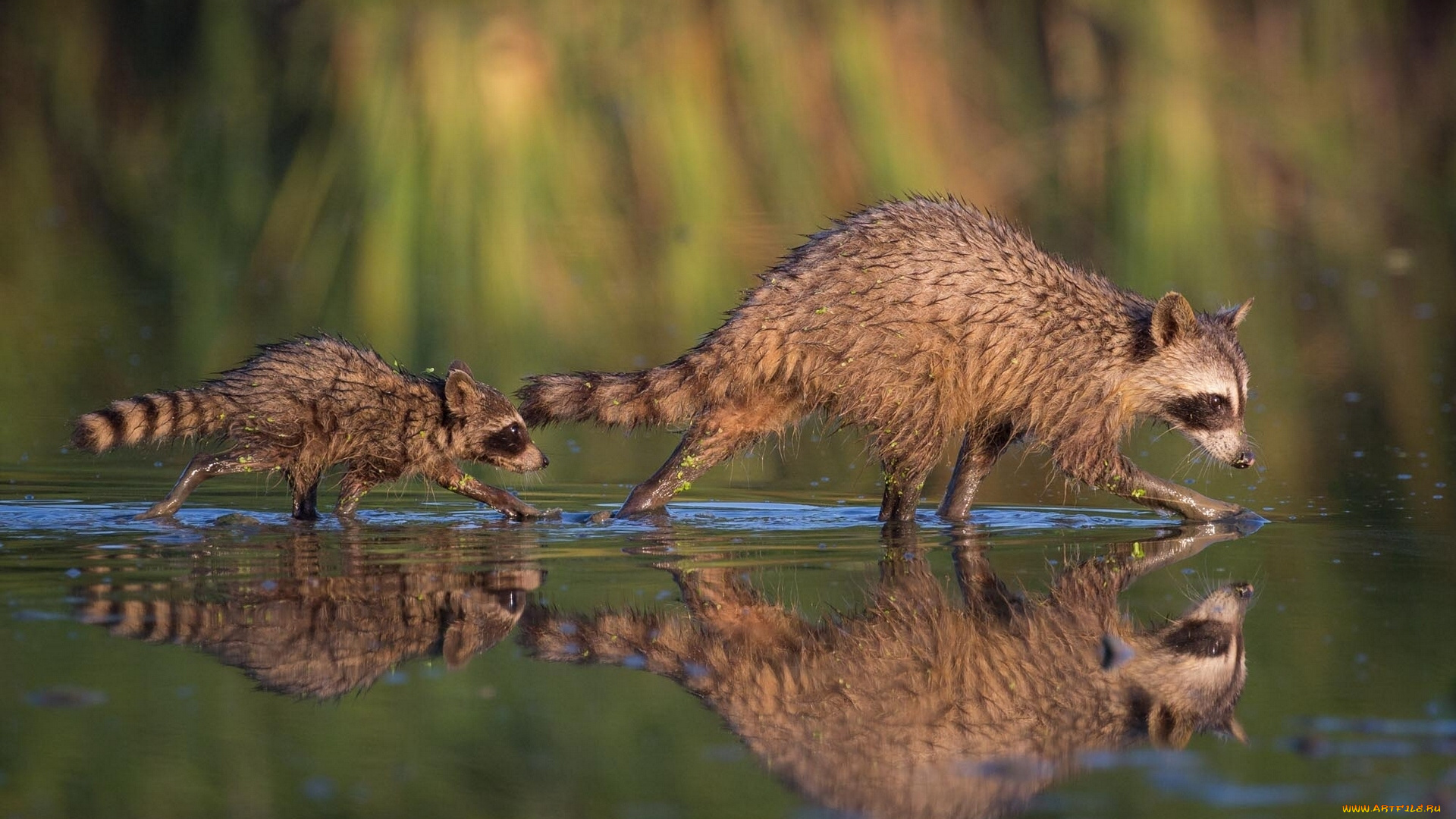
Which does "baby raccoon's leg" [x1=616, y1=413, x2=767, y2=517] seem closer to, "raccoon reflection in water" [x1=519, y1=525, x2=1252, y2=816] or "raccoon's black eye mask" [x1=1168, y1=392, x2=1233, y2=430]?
"raccoon reflection in water" [x1=519, y1=525, x2=1252, y2=816]

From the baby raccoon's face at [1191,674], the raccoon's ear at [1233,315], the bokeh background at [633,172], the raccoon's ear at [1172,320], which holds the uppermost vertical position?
the bokeh background at [633,172]

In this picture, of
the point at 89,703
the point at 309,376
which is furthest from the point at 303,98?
the point at 89,703

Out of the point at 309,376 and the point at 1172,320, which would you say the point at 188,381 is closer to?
the point at 309,376

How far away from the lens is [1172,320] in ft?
28.2

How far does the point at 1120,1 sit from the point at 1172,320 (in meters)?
8.66

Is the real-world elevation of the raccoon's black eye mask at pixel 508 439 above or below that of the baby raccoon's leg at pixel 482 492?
above

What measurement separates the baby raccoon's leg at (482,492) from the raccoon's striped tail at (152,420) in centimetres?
103

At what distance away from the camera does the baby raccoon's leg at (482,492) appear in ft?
27.6

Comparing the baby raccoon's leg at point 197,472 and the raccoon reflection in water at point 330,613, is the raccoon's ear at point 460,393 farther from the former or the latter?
the raccoon reflection in water at point 330,613

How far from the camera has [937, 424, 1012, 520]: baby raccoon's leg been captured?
8.57 metres

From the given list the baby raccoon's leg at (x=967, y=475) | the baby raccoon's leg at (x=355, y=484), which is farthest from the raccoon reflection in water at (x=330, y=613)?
the baby raccoon's leg at (x=967, y=475)

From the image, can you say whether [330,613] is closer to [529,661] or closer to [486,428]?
[529,661]

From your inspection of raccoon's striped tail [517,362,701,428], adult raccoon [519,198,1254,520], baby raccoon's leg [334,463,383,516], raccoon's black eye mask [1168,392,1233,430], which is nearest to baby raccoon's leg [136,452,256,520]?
baby raccoon's leg [334,463,383,516]

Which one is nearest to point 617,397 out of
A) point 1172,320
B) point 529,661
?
point 1172,320
